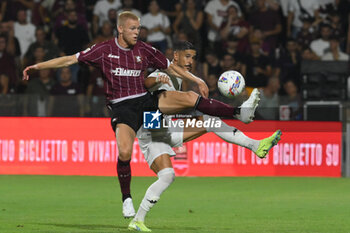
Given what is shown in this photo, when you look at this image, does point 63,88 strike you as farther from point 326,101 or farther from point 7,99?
point 326,101

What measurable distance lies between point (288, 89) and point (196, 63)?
6.62ft

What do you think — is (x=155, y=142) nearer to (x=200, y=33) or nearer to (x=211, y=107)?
(x=211, y=107)

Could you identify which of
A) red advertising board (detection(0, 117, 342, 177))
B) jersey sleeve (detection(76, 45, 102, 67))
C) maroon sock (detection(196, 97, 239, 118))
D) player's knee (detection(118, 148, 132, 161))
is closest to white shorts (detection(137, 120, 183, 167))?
player's knee (detection(118, 148, 132, 161))

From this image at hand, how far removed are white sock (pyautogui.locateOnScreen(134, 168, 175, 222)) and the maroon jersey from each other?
93cm

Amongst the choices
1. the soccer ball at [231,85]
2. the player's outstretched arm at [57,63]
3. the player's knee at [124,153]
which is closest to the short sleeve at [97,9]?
the soccer ball at [231,85]

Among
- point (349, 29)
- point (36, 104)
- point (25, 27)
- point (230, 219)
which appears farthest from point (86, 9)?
point (230, 219)

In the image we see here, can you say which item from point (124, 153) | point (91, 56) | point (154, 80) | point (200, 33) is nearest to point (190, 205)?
point (154, 80)

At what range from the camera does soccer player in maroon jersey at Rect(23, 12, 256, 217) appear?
29.9ft

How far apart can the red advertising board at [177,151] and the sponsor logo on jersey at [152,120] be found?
21.4ft

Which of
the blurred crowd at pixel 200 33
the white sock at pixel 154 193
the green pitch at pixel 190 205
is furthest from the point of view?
the blurred crowd at pixel 200 33

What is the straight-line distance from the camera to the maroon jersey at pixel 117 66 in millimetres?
9219

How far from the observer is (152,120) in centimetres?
948

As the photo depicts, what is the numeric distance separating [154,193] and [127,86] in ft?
3.93

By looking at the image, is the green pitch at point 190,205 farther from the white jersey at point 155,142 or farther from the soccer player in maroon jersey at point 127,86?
the soccer player in maroon jersey at point 127,86
